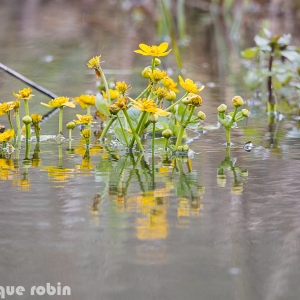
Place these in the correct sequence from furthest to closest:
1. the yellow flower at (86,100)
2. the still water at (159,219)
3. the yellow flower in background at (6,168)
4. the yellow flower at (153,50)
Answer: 1. the yellow flower at (86,100)
2. the yellow flower at (153,50)
3. the yellow flower in background at (6,168)
4. the still water at (159,219)

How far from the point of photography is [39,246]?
0.99 metres

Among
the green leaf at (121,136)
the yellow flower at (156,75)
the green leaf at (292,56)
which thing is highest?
the green leaf at (292,56)

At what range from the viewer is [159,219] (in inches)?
43.9

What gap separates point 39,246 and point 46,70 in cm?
238

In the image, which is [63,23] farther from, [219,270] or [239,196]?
[219,270]

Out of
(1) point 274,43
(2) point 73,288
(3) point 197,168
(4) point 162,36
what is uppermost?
(4) point 162,36

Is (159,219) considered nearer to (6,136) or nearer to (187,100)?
(187,100)

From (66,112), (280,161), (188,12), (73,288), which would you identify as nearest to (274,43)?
(66,112)

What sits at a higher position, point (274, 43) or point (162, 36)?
point (162, 36)

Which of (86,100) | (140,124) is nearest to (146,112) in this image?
(140,124)

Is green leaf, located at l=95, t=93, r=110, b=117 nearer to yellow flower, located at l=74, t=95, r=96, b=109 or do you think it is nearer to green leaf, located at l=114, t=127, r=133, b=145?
green leaf, located at l=114, t=127, r=133, b=145

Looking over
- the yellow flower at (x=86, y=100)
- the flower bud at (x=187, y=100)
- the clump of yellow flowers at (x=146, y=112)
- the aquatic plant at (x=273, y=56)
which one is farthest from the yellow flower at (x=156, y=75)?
the aquatic plant at (x=273, y=56)

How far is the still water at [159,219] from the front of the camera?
87 centimetres

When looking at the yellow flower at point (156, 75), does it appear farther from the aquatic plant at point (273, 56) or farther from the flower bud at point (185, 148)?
the aquatic plant at point (273, 56)
